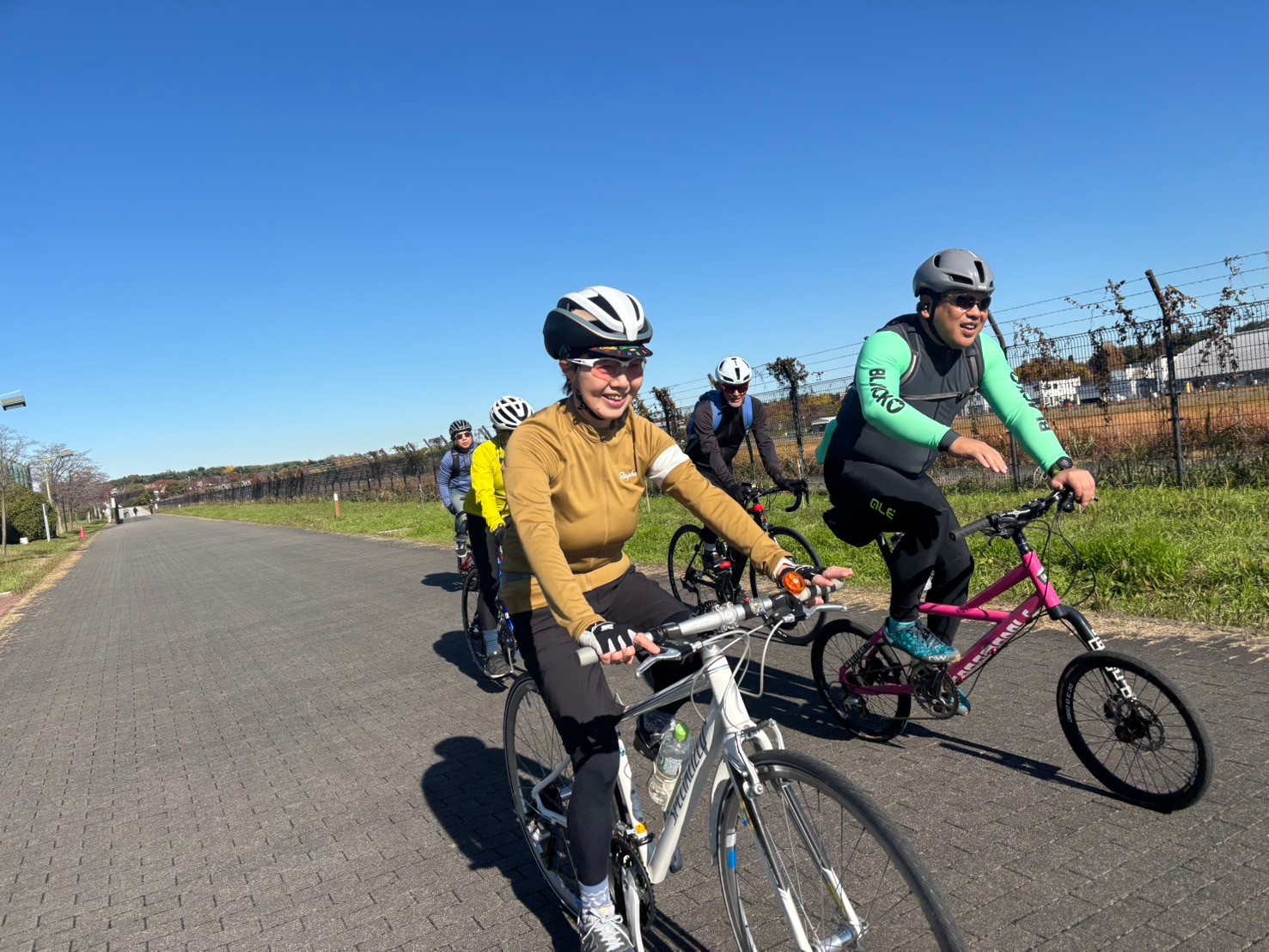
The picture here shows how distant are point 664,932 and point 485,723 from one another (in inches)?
117

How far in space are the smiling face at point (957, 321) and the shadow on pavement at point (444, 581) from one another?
902 cm

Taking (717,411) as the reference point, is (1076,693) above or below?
below

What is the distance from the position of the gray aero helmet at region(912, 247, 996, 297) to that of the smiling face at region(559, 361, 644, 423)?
167 centimetres

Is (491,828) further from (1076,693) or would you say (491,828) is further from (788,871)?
(1076,693)

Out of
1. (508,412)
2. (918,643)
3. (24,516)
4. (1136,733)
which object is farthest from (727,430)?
(24,516)

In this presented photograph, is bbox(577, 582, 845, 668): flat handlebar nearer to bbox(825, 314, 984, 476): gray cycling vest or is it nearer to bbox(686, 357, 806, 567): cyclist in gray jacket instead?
bbox(825, 314, 984, 476): gray cycling vest

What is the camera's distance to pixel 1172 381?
11.1m

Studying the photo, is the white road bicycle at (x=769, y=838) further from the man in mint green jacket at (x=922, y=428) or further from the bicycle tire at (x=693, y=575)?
the bicycle tire at (x=693, y=575)

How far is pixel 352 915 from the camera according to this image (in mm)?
3467

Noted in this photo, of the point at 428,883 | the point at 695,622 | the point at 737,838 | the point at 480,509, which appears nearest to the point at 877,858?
the point at 737,838

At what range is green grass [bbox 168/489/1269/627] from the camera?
6156 millimetres

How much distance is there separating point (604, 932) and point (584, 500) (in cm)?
134

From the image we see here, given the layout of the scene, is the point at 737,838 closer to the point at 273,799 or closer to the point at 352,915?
the point at 352,915

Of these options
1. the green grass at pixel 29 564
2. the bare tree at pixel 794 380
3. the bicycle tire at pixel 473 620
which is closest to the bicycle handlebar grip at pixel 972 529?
the bicycle tire at pixel 473 620
